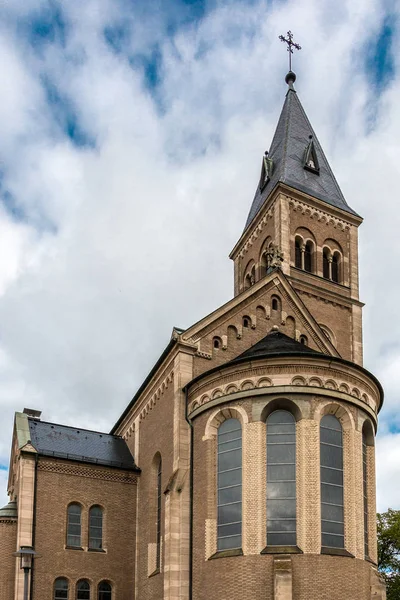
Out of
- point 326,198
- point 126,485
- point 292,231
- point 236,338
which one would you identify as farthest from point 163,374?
point 326,198

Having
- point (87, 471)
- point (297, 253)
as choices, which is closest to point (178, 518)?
point (87, 471)

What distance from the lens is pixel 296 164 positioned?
4606 cm

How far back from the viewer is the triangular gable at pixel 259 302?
27672 mm

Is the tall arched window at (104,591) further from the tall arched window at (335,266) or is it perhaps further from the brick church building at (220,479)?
the tall arched window at (335,266)

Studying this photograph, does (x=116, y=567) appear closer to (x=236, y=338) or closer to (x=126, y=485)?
(x=126, y=485)

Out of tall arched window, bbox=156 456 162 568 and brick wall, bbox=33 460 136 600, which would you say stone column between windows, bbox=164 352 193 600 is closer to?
tall arched window, bbox=156 456 162 568

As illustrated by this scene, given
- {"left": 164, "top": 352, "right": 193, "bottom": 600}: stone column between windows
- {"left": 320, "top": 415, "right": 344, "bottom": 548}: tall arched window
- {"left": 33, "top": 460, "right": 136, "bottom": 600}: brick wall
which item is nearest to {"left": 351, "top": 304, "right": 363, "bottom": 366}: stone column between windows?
{"left": 33, "top": 460, "right": 136, "bottom": 600}: brick wall

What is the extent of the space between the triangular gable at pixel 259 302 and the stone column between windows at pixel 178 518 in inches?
105

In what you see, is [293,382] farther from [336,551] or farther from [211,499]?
[336,551]

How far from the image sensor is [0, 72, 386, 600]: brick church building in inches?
869

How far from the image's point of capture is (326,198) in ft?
146

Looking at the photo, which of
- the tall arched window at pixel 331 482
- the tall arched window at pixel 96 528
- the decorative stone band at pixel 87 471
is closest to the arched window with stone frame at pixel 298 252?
the decorative stone band at pixel 87 471

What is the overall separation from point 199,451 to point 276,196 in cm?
2188

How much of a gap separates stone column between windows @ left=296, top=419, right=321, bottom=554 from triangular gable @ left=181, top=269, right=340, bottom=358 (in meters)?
6.24
